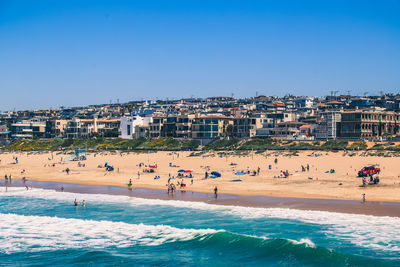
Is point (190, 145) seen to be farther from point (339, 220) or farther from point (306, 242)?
point (306, 242)

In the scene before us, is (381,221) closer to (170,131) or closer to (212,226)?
(212,226)

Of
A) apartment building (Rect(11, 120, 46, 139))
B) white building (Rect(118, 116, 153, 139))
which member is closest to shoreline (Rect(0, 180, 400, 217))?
white building (Rect(118, 116, 153, 139))

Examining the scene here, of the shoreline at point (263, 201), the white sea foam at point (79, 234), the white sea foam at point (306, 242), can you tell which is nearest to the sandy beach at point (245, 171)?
the shoreline at point (263, 201)

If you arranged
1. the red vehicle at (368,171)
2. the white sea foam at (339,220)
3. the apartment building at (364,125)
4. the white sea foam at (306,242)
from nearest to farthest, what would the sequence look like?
the white sea foam at (306,242) → the white sea foam at (339,220) → the red vehicle at (368,171) → the apartment building at (364,125)

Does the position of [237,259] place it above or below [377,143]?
below

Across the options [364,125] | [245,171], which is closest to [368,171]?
[245,171]

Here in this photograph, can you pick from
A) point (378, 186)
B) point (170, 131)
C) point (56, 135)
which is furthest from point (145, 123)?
point (378, 186)

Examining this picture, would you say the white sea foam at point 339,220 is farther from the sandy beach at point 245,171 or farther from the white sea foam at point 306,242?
the sandy beach at point 245,171
